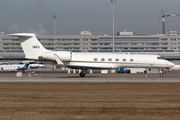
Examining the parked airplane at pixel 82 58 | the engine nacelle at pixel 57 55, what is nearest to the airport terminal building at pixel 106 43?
the parked airplane at pixel 82 58

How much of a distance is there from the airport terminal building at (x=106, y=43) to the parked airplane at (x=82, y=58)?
376ft

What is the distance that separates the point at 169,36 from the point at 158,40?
8390mm

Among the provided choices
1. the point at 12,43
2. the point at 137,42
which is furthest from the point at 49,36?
the point at 137,42

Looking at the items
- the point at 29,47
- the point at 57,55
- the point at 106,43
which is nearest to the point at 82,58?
the point at 57,55

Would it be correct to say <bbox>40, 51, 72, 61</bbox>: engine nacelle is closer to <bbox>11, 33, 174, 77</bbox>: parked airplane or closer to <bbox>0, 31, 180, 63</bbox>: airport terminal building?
<bbox>11, 33, 174, 77</bbox>: parked airplane

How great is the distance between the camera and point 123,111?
45.1 ft

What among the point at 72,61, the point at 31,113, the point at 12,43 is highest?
the point at 12,43

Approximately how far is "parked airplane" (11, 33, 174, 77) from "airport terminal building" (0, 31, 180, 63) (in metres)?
115

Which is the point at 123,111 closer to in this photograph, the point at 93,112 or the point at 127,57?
the point at 93,112

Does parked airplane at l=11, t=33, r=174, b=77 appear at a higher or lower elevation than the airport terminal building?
lower

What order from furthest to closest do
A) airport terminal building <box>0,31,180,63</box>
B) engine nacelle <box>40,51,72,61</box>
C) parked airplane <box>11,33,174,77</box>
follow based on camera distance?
airport terminal building <box>0,31,180,63</box> < parked airplane <box>11,33,174,77</box> < engine nacelle <box>40,51,72,61</box>

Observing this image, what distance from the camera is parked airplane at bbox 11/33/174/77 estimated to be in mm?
40028

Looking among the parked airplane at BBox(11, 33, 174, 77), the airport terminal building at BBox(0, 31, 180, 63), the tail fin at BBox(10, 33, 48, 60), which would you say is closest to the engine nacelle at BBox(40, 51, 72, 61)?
the parked airplane at BBox(11, 33, 174, 77)

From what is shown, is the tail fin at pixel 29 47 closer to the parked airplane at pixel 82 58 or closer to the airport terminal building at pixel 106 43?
Result: the parked airplane at pixel 82 58
